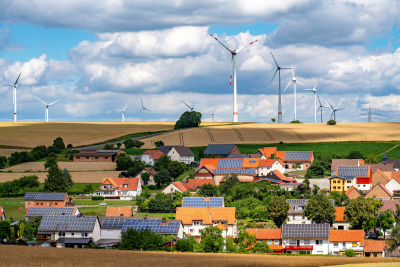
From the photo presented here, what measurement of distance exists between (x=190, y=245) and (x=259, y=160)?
5916 centimetres

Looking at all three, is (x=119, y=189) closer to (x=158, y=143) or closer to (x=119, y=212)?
(x=119, y=212)

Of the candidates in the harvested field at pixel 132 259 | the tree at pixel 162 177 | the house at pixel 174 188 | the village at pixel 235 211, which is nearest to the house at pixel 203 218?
the village at pixel 235 211

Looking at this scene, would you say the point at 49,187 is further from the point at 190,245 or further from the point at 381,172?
the point at 381,172

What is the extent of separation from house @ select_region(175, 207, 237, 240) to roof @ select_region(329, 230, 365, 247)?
38.9ft

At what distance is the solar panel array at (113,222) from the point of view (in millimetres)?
75844

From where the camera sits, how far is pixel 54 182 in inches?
4080

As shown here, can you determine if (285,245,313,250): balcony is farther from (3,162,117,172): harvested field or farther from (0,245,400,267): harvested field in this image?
(3,162,117,172): harvested field

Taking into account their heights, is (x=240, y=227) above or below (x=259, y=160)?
below

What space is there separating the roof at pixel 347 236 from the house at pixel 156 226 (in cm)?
1693

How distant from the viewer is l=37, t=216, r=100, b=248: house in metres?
74.8

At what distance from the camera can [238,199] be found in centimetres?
9750

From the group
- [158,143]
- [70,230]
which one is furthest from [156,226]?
[158,143]

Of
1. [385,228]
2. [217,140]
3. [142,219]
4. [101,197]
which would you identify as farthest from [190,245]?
[217,140]

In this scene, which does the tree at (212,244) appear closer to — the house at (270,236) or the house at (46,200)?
the house at (270,236)
